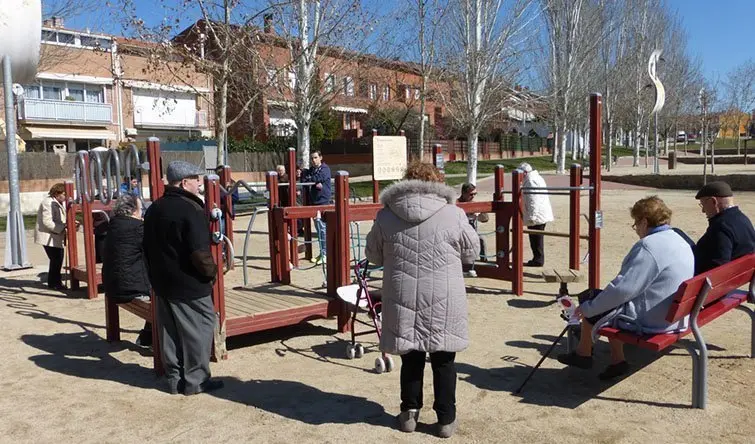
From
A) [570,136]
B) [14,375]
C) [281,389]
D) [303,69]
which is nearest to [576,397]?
[281,389]

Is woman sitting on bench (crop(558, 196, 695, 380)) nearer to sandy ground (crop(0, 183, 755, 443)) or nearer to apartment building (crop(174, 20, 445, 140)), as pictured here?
sandy ground (crop(0, 183, 755, 443))

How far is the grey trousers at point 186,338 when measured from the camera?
4543 mm

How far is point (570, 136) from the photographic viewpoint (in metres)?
64.1

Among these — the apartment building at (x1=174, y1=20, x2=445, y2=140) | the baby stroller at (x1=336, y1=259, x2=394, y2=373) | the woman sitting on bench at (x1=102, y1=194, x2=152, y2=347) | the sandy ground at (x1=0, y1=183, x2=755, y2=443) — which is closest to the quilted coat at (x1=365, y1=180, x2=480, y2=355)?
the sandy ground at (x1=0, y1=183, x2=755, y2=443)

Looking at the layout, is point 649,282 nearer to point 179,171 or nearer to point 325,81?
point 179,171

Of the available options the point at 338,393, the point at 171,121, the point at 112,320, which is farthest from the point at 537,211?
the point at 171,121

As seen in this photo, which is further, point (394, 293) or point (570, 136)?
point (570, 136)

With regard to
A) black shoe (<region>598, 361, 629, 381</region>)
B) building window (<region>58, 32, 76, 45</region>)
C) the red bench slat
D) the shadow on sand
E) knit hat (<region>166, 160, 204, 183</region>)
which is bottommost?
the shadow on sand

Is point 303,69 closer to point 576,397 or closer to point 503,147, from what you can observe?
point 576,397

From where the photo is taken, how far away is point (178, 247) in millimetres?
4398

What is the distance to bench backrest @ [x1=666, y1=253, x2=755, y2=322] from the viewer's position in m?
3.92

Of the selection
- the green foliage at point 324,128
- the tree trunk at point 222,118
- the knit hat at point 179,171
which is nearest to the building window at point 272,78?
the tree trunk at point 222,118

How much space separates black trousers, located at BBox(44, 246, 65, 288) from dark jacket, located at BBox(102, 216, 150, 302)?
329 centimetres

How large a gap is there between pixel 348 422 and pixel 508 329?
8.46 ft
